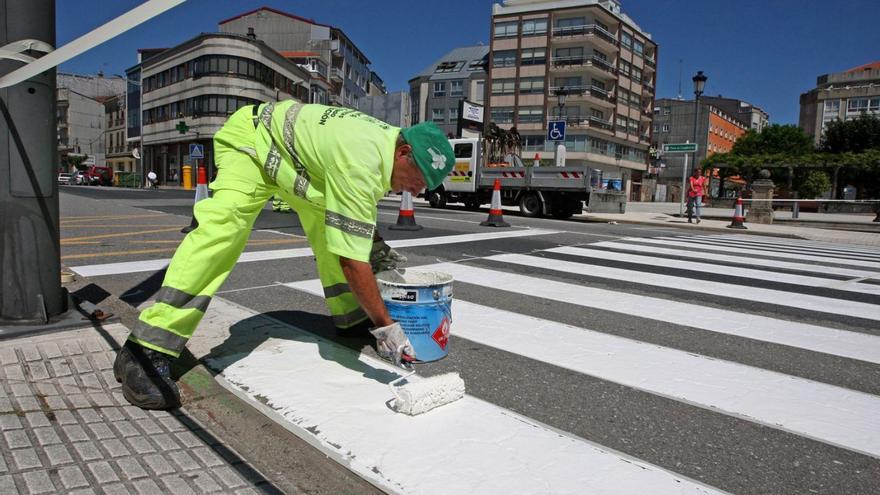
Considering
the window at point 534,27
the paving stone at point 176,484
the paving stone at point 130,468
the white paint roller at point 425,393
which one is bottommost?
the paving stone at point 176,484

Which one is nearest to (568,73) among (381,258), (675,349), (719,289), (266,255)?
(719,289)

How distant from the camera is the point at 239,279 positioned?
4.86 m

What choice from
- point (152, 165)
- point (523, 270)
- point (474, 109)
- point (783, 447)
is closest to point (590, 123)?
point (474, 109)

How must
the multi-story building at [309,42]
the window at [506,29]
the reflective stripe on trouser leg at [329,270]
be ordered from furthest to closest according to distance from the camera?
the multi-story building at [309,42], the window at [506,29], the reflective stripe on trouser leg at [329,270]

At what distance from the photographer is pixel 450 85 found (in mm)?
70125

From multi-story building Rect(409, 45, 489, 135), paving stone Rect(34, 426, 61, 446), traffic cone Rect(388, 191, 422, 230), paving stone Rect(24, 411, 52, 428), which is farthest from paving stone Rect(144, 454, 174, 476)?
multi-story building Rect(409, 45, 489, 135)

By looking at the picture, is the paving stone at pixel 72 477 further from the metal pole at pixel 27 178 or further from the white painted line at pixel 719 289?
the white painted line at pixel 719 289

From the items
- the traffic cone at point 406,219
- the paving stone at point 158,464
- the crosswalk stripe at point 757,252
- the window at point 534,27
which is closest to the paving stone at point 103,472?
the paving stone at point 158,464

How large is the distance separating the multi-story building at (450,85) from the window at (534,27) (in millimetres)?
8397

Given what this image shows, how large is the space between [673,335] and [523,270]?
241 cm

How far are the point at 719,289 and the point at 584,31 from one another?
57.5 m

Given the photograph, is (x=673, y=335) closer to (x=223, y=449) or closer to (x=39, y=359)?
A: (x=223, y=449)

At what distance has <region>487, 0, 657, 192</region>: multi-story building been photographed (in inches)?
2255

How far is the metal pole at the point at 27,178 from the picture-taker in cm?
274
